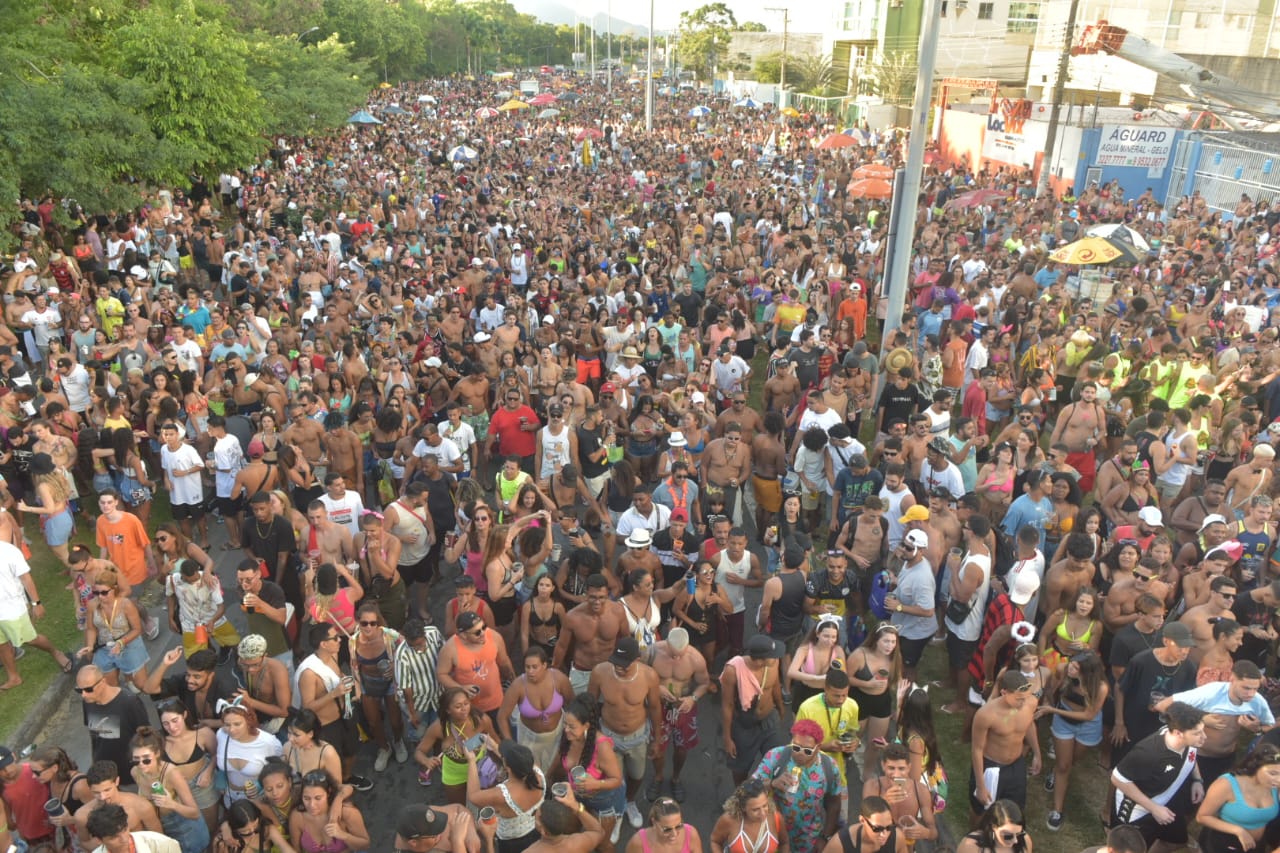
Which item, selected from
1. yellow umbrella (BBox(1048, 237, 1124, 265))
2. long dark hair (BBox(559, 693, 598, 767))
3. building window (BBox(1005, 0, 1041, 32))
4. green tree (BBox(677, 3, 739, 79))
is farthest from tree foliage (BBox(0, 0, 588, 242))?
green tree (BBox(677, 3, 739, 79))

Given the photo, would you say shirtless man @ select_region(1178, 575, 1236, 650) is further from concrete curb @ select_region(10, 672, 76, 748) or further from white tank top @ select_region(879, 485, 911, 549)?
concrete curb @ select_region(10, 672, 76, 748)

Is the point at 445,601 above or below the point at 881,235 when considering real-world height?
below

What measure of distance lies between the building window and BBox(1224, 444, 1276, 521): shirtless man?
193 feet

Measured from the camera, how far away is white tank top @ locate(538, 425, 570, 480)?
8664mm

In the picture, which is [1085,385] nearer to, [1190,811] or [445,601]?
[1190,811]

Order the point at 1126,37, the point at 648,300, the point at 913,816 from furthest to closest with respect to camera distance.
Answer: the point at 1126,37, the point at 648,300, the point at 913,816

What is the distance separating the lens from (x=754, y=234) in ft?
60.1

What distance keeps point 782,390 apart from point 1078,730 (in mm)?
4784

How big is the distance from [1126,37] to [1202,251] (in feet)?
68.0

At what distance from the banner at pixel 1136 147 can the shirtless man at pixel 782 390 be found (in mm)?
20669

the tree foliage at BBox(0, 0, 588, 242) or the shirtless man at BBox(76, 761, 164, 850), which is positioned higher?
the tree foliage at BBox(0, 0, 588, 242)

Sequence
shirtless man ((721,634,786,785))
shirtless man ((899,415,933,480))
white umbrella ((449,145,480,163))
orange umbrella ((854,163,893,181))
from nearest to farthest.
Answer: shirtless man ((721,634,786,785)) < shirtless man ((899,415,933,480)) < orange umbrella ((854,163,893,181)) < white umbrella ((449,145,480,163))

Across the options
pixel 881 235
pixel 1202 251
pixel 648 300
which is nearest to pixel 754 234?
pixel 881 235

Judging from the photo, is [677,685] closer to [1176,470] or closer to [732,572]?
[732,572]
